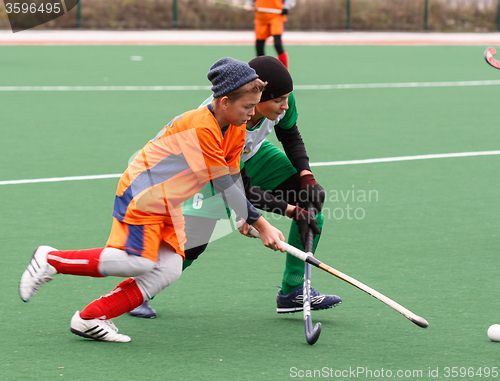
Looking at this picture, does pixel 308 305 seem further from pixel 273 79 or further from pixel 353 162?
pixel 353 162

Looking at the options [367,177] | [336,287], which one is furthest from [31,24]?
[336,287]

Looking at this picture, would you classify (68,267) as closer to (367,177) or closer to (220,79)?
(220,79)

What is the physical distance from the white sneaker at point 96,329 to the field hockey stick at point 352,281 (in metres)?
0.79

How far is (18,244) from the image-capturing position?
5070mm

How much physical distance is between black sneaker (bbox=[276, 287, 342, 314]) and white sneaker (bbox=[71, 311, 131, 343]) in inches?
34.2

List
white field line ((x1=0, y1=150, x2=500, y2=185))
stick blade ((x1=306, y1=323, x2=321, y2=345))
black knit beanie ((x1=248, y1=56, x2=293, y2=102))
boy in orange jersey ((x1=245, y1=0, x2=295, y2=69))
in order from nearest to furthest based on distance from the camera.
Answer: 1. stick blade ((x1=306, y1=323, x2=321, y2=345))
2. black knit beanie ((x1=248, y1=56, x2=293, y2=102))
3. white field line ((x1=0, y1=150, x2=500, y2=185))
4. boy in orange jersey ((x1=245, y1=0, x2=295, y2=69))

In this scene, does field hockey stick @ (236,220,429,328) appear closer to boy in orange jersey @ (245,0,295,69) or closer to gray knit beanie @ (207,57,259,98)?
gray knit beanie @ (207,57,259,98)

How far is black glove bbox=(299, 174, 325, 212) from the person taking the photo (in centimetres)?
396

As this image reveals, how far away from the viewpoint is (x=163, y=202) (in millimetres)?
3562

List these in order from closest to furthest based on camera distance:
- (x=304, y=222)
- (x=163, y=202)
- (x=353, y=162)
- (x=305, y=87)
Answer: (x=163, y=202), (x=304, y=222), (x=353, y=162), (x=305, y=87)

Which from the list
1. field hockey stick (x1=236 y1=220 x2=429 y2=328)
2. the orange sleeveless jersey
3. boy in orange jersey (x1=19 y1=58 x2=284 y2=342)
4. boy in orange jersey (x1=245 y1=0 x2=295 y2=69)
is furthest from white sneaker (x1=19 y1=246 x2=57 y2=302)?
boy in orange jersey (x1=245 y1=0 x2=295 y2=69)

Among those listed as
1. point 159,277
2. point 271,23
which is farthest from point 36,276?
point 271,23

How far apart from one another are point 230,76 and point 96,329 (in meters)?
1.29

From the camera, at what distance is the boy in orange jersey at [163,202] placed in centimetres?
346
